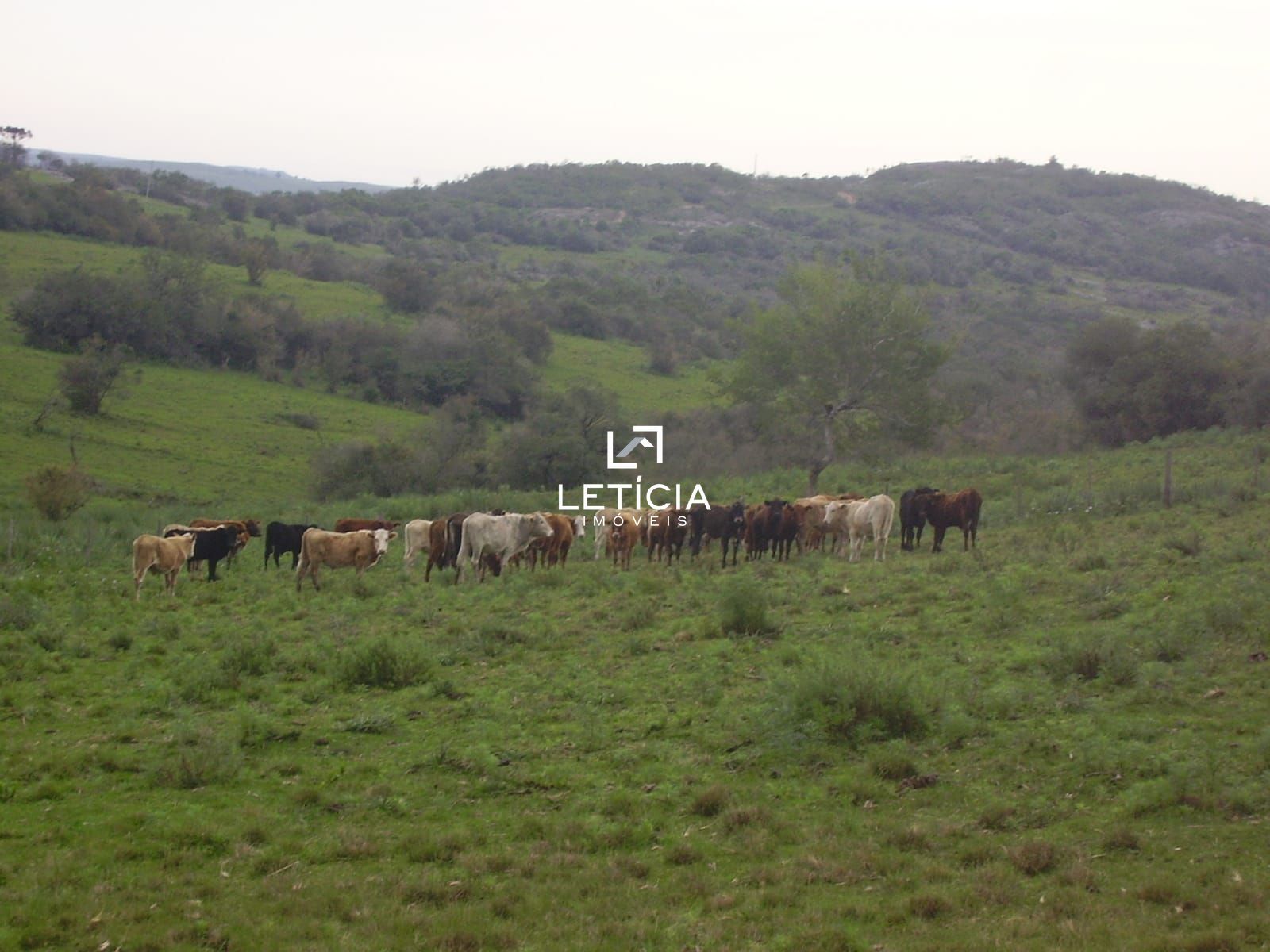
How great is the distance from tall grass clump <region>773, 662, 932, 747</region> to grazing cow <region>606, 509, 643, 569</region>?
42.3 ft

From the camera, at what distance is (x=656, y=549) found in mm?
26328

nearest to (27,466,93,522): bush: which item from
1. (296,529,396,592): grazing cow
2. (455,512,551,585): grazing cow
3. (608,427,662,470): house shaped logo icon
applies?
(296,529,396,592): grazing cow

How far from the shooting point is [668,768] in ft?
32.1

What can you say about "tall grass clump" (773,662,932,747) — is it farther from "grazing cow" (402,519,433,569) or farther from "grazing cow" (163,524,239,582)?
"grazing cow" (163,524,239,582)

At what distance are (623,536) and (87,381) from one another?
96.4ft

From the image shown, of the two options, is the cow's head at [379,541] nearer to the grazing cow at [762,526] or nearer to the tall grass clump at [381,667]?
the grazing cow at [762,526]

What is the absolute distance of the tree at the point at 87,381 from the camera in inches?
1734

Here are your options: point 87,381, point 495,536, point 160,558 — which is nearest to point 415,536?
point 495,536

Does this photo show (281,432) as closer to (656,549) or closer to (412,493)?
(412,493)

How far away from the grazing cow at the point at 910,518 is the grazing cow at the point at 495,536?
23.5 ft

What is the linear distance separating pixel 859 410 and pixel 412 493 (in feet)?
52.4

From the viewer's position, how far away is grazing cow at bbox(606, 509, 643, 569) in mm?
23906

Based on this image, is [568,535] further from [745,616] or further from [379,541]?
[745,616]

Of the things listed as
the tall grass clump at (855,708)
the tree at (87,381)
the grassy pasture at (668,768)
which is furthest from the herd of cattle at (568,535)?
the tree at (87,381)
